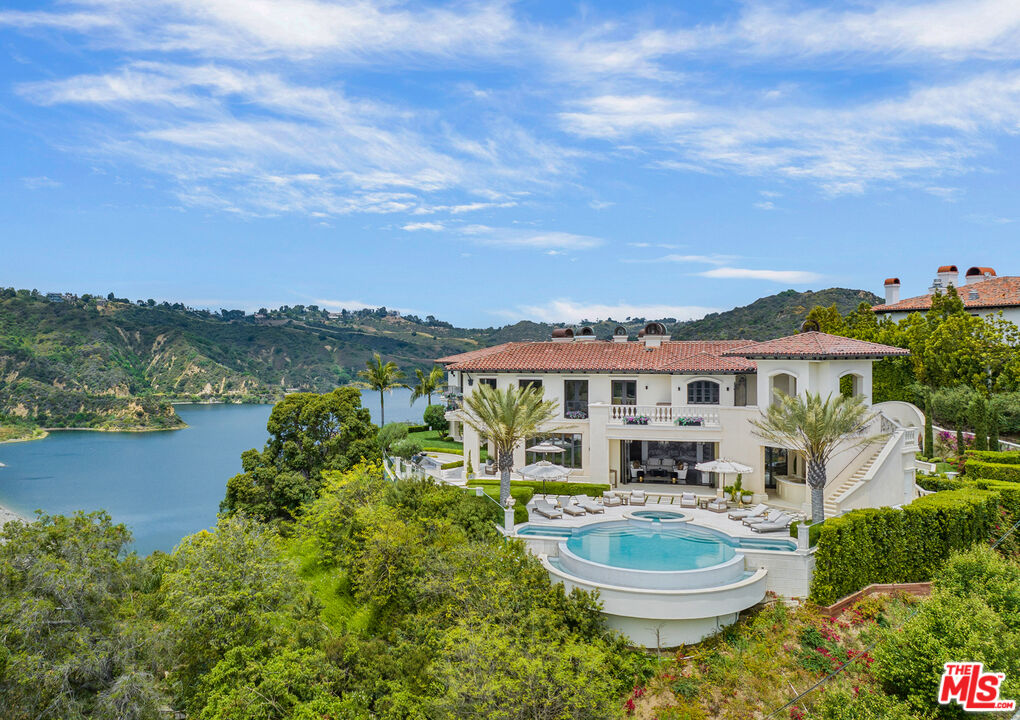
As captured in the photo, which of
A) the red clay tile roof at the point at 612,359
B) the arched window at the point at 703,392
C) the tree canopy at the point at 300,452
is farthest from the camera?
the tree canopy at the point at 300,452

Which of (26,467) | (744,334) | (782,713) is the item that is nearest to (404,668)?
(782,713)

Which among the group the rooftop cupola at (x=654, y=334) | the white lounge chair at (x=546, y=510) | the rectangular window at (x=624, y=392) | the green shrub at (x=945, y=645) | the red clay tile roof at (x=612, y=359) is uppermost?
the rooftop cupola at (x=654, y=334)

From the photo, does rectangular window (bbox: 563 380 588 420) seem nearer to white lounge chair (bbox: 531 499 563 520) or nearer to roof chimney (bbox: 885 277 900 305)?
white lounge chair (bbox: 531 499 563 520)

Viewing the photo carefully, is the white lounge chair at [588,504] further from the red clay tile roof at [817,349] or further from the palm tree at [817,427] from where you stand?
the red clay tile roof at [817,349]

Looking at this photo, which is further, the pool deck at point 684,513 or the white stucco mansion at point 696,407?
the white stucco mansion at point 696,407

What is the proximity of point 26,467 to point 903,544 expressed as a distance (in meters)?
93.1

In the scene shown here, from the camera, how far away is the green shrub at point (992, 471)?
77.3 feet

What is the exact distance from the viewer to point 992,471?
79.2ft

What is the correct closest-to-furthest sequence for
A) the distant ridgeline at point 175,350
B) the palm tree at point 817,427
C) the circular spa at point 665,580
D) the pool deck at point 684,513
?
1. the circular spa at point 665,580
2. the palm tree at point 817,427
3. the pool deck at point 684,513
4. the distant ridgeline at point 175,350

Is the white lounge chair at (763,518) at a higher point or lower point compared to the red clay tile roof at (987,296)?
lower

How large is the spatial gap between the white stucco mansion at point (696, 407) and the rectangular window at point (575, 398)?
48 millimetres

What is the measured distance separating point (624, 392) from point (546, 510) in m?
8.43

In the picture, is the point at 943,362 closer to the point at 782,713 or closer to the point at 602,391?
the point at 602,391

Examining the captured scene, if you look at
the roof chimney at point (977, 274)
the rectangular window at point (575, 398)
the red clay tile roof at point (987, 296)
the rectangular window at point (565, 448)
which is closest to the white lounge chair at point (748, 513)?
the rectangular window at point (565, 448)
